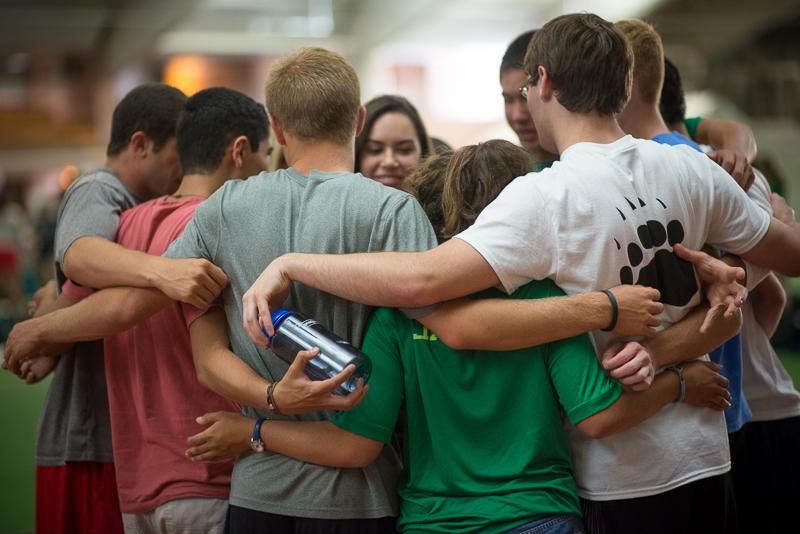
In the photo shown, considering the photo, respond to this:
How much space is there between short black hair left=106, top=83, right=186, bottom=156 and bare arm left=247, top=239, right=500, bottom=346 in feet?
3.60

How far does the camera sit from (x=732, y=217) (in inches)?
85.2

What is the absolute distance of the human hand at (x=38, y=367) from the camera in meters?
2.71

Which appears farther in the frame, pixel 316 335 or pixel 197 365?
pixel 197 365

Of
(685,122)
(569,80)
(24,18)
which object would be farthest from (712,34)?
(569,80)

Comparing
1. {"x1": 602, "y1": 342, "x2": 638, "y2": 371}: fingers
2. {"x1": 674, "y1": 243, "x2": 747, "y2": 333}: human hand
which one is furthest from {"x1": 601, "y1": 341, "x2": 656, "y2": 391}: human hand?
{"x1": 674, "y1": 243, "x2": 747, "y2": 333}: human hand

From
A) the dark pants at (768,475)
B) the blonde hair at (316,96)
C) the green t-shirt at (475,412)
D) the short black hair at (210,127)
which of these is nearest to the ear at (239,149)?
the short black hair at (210,127)

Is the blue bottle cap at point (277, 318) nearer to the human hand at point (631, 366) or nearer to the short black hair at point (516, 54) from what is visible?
the human hand at point (631, 366)

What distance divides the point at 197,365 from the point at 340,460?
449 millimetres

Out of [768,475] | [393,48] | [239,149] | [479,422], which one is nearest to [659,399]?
[479,422]

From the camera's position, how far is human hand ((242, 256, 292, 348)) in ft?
6.13

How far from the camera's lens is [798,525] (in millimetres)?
2824

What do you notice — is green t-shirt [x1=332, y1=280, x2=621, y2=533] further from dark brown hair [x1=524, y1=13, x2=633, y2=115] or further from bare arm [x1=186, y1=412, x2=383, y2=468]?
dark brown hair [x1=524, y1=13, x2=633, y2=115]

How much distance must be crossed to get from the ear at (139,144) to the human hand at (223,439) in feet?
3.57

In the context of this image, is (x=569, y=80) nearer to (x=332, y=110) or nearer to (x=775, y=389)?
(x=332, y=110)
